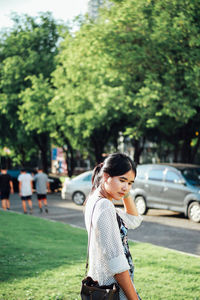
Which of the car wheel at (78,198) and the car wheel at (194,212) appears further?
the car wheel at (78,198)

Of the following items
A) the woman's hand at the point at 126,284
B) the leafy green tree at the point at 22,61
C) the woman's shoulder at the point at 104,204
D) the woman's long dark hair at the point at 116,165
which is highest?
the leafy green tree at the point at 22,61

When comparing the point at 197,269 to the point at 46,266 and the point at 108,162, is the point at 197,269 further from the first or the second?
the point at 108,162

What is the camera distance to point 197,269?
6246 mm

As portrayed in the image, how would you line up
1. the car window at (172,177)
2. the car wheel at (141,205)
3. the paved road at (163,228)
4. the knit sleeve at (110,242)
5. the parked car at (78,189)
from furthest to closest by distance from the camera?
the parked car at (78,189) < the car wheel at (141,205) < the car window at (172,177) < the paved road at (163,228) < the knit sleeve at (110,242)

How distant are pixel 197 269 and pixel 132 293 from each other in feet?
14.2

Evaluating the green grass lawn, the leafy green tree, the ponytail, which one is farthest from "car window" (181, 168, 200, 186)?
the leafy green tree

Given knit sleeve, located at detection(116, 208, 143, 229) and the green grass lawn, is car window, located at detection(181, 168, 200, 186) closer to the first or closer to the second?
the green grass lawn

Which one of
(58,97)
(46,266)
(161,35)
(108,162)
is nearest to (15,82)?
(58,97)

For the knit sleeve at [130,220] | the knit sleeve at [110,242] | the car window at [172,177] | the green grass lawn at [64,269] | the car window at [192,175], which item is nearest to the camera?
the knit sleeve at [110,242]

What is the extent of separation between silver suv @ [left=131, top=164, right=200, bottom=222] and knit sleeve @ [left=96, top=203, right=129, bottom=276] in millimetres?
10873

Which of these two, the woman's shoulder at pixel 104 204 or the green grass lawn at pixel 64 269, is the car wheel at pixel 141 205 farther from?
the woman's shoulder at pixel 104 204

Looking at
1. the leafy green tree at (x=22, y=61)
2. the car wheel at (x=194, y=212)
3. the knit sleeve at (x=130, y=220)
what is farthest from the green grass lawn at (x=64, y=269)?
the leafy green tree at (x=22, y=61)

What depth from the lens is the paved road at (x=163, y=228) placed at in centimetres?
929

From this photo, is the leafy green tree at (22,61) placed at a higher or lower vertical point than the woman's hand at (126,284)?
higher
